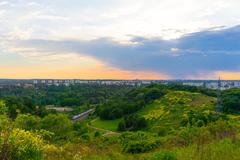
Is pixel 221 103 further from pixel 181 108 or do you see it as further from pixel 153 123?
pixel 153 123

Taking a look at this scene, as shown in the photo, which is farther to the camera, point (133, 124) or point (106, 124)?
point (106, 124)

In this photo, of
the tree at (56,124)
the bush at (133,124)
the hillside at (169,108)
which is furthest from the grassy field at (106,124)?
the tree at (56,124)

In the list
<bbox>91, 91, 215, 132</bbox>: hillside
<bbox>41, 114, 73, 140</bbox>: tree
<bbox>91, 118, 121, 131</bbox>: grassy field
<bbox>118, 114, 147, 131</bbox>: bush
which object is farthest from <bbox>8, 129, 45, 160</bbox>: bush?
<bbox>91, 118, 121, 131</bbox>: grassy field

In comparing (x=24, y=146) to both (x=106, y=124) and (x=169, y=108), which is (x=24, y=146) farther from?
(x=106, y=124)

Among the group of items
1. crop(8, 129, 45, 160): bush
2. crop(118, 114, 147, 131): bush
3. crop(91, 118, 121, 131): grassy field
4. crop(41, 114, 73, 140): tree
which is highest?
crop(8, 129, 45, 160): bush

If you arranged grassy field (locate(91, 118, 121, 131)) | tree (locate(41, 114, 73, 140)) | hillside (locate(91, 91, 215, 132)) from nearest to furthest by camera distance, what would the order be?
tree (locate(41, 114, 73, 140)), hillside (locate(91, 91, 215, 132)), grassy field (locate(91, 118, 121, 131))

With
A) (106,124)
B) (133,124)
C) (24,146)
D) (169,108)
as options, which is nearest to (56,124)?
(133,124)

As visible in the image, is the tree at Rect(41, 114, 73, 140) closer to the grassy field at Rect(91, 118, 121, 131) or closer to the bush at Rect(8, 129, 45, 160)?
the grassy field at Rect(91, 118, 121, 131)

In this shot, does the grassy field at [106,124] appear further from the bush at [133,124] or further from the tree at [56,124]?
the tree at [56,124]

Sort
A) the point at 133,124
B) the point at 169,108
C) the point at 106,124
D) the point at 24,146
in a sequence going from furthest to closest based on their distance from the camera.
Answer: the point at 106,124 → the point at 169,108 → the point at 133,124 → the point at 24,146
